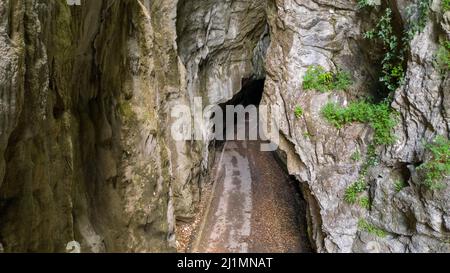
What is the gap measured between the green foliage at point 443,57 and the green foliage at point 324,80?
2.61 metres

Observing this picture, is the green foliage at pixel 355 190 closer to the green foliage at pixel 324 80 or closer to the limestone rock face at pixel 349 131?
the limestone rock face at pixel 349 131

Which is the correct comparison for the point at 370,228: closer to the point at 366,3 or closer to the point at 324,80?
the point at 324,80

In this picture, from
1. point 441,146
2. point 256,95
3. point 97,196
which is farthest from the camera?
point 256,95

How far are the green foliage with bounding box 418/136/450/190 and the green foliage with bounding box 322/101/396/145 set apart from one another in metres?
1.06

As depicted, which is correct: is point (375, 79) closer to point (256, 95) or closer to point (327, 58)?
point (327, 58)

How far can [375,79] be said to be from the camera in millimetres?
9828

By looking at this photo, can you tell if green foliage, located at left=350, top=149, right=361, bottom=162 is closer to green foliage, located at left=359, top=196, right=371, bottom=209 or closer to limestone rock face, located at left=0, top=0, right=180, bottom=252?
green foliage, located at left=359, top=196, right=371, bottom=209

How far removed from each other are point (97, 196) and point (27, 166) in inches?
110

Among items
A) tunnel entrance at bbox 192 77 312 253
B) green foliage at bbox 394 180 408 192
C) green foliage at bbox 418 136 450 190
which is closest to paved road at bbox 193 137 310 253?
tunnel entrance at bbox 192 77 312 253

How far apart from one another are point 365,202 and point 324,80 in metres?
3.62

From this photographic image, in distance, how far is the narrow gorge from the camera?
399 centimetres

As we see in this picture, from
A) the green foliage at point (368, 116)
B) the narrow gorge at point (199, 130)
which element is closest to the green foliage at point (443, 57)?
the narrow gorge at point (199, 130)

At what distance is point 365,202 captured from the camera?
28.6ft

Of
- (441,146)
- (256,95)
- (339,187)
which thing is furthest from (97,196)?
(256,95)
